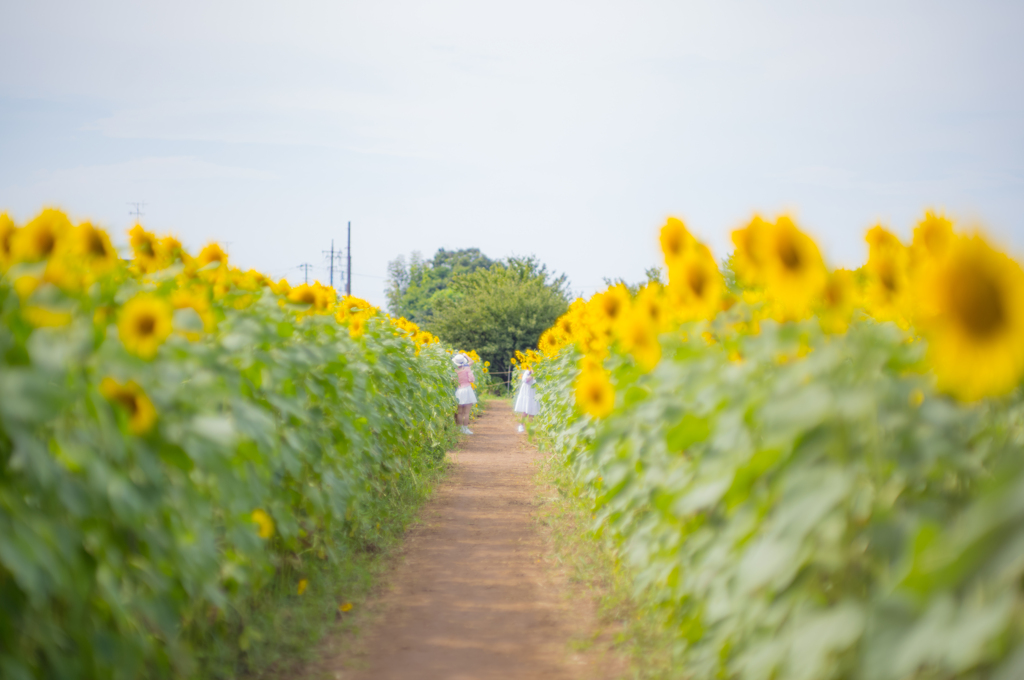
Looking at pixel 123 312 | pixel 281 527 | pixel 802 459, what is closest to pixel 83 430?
pixel 123 312

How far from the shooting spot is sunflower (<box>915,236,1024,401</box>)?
1504 mm

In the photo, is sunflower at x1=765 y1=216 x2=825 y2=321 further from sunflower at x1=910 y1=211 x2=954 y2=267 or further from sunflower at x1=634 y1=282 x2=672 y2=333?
sunflower at x1=634 y1=282 x2=672 y2=333

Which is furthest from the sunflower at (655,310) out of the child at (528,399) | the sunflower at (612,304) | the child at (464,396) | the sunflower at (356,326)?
the child at (528,399)

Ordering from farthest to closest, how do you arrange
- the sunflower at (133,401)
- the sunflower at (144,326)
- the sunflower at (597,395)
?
the sunflower at (597,395) → the sunflower at (144,326) → the sunflower at (133,401)

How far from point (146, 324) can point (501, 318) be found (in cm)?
3655

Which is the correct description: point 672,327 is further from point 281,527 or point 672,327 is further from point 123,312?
point 123,312

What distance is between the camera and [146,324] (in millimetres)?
2598

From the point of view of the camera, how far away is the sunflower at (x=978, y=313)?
150 centimetres

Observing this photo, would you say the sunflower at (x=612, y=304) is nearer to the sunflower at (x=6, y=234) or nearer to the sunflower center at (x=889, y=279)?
the sunflower center at (x=889, y=279)

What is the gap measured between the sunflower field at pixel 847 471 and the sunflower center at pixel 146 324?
5.88 feet

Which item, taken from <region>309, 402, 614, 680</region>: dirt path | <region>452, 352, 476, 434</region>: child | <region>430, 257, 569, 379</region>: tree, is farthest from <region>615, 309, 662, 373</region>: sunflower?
<region>430, 257, 569, 379</region>: tree

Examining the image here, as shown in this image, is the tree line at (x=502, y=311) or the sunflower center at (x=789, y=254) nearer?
the sunflower center at (x=789, y=254)

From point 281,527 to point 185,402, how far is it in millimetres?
1418

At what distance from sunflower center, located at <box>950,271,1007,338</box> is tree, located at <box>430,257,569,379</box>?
36.6 meters
